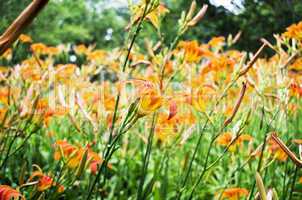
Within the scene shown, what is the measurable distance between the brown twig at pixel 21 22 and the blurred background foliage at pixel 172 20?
2.18 feet

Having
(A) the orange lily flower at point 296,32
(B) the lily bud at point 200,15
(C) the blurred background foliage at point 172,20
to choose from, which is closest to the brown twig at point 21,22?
(C) the blurred background foliage at point 172,20

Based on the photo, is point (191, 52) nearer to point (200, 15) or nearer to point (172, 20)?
point (200, 15)

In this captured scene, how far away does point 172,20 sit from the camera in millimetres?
7844

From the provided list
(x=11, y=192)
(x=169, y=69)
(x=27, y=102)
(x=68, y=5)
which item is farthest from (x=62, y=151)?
(x=68, y=5)

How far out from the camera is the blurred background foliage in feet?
6.37

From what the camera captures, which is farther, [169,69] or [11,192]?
[169,69]

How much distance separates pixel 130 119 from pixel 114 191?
50.6 inches

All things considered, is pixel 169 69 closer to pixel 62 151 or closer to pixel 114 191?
pixel 114 191

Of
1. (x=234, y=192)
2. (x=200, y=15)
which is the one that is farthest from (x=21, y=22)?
(x=234, y=192)

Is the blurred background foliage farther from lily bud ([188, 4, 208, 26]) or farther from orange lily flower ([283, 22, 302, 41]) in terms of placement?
orange lily flower ([283, 22, 302, 41])

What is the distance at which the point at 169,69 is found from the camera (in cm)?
217

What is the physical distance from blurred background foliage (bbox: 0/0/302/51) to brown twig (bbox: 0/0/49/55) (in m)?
0.66

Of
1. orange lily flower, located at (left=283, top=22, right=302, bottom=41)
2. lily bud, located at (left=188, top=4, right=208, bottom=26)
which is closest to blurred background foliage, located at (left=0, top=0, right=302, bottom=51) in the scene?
lily bud, located at (left=188, top=4, right=208, bottom=26)

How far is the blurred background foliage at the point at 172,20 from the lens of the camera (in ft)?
6.37
